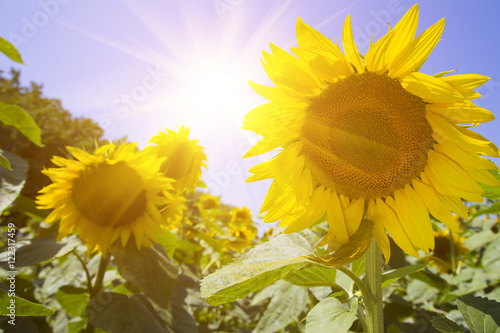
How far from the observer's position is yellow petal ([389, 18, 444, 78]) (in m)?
0.94

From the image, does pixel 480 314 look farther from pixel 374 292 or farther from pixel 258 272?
pixel 258 272

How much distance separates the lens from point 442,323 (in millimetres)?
1040

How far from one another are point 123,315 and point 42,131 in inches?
371

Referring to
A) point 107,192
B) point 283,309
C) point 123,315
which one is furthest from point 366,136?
point 107,192

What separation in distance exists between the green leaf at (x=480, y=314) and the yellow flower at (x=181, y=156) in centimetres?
226

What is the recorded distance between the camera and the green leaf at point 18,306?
0.85 metres

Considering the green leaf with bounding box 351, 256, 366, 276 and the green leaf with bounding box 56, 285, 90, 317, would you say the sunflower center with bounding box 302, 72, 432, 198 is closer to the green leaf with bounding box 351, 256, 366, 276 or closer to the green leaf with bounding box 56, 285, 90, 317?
the green leaf with bounding box 351, 256, 366, 276

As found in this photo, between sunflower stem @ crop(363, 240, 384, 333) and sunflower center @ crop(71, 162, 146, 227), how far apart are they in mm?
1621

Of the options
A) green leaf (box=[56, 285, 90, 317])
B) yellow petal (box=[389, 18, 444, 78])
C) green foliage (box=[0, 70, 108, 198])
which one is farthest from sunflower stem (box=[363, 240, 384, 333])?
green foliage (box=[0, 70, 108, 198])

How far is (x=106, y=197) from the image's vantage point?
211 centimetres

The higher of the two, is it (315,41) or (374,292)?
(315,41)

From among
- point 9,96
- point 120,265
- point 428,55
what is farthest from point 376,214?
point 9,96

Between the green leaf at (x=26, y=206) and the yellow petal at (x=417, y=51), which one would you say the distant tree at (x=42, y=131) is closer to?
the green leaf at (x=26, y=206)

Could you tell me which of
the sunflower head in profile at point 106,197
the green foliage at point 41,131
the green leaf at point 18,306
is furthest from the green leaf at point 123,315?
the green foliage at point 41,131
